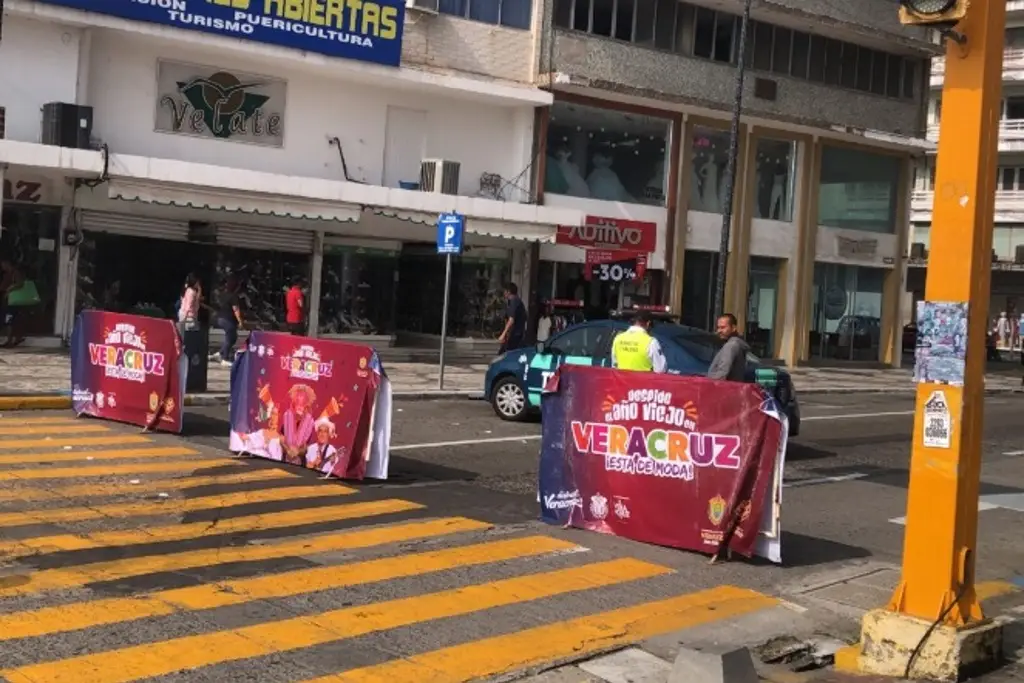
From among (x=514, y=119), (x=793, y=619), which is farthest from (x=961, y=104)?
(x=514, y=119)

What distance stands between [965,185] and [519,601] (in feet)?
11.6

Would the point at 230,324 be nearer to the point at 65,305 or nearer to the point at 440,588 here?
the point at 65,305

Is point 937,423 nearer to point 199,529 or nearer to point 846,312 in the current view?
point 199,529

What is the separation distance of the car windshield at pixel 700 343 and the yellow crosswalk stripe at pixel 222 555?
18.4 feet

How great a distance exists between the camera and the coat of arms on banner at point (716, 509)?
8.57 m

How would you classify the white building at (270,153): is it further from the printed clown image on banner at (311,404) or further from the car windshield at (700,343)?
the car windshield at (700,343)

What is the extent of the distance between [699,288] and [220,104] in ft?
45.5

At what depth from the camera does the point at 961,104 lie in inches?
245

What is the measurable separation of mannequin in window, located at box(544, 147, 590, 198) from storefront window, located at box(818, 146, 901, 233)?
899 cm

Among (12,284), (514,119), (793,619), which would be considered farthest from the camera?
(514,119)

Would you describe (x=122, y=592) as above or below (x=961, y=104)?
below

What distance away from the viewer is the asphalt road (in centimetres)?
596

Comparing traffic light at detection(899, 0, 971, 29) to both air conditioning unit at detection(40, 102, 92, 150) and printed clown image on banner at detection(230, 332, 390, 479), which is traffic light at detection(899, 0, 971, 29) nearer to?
printed clown image on banner at detection(230, 332, 390, 479)

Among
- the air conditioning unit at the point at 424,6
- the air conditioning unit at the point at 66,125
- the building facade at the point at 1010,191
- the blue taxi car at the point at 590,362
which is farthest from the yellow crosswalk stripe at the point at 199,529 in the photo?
the building facade at the point at 1010,191
